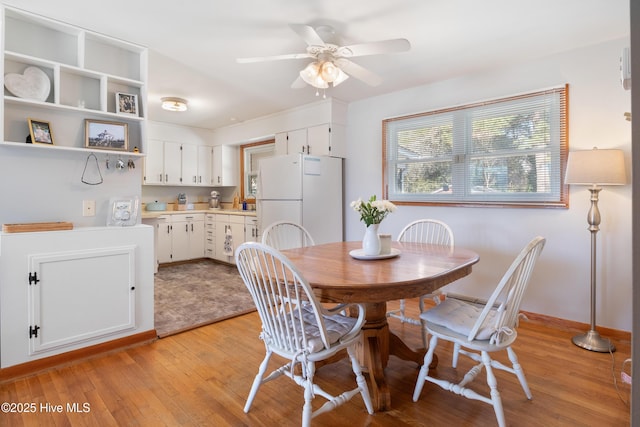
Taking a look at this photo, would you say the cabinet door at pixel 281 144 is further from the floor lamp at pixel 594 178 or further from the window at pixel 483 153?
the floor lamp at pixel 594 178

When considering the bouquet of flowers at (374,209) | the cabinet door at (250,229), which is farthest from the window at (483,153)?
the cabinet door at (250,229)

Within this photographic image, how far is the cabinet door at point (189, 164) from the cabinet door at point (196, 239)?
726 mm

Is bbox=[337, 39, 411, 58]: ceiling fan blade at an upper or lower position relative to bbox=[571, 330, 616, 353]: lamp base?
upper

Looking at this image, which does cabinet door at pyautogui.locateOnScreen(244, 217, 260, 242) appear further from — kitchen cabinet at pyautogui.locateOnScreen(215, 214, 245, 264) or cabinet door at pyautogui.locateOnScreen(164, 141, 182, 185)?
cabinet door at pyautogui.locateOnScreen(164, 141, 182, 185)

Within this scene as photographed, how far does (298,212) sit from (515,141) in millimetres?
2183

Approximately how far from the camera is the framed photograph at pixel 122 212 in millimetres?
2557

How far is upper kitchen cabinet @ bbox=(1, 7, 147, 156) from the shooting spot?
7.25 feet

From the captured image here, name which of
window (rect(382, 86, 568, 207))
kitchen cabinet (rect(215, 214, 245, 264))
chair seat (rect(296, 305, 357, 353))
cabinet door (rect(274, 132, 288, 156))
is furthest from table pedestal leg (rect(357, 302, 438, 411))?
kitchen cabinet (rect(215, 214, 245, 264))

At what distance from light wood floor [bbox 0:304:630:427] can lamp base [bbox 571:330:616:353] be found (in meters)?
0.05

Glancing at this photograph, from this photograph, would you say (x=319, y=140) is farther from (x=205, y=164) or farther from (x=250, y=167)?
(x=205, y=164)

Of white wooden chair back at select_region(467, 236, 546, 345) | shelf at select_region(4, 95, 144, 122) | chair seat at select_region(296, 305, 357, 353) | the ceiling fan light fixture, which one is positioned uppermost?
the ceiling fan light fixture

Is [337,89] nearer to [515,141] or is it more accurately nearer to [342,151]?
[342,151]

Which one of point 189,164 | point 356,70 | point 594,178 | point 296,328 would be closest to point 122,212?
point 296,328

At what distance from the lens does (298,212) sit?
3.76m
